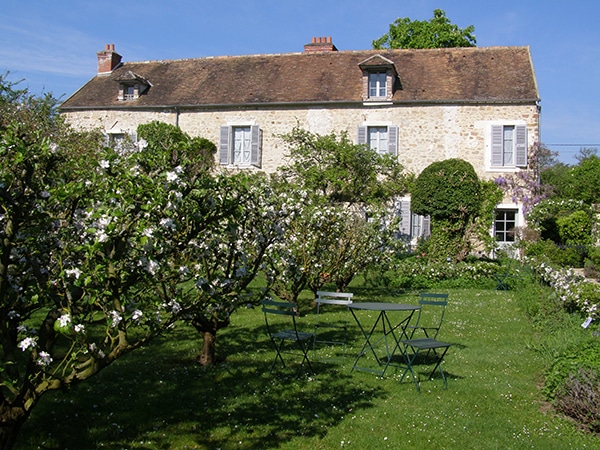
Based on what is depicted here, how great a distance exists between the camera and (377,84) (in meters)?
19.5

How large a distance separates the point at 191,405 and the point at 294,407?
3.13 feet

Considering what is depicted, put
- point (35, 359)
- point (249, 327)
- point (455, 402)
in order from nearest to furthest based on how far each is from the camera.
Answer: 1. point (35, 359)
2. point (455, 402)
3. point (249, 327)

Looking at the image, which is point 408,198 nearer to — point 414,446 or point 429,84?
point 429,84

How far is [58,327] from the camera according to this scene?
329cm

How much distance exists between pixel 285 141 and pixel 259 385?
1399 centimetres

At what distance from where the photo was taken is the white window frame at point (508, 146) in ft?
60.1

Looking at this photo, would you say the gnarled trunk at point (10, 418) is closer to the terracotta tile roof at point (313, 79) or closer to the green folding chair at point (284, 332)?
the green folding chair at point (284, 332)

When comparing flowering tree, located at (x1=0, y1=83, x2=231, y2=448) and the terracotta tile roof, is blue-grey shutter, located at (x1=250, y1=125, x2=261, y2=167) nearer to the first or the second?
the terracotta tile roof

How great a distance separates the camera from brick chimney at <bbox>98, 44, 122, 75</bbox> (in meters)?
23.1

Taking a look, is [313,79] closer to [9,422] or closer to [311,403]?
[311,403]

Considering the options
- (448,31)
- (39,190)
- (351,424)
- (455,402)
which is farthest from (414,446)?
(448,31)

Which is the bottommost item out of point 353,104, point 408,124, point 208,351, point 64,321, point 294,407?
point 294,407

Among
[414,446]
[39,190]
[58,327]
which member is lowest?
[414,446]

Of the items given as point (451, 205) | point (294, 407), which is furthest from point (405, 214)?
point (294, 407)
